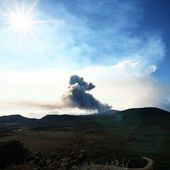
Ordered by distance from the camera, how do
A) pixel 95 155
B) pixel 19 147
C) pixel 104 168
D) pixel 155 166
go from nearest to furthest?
pixel 104 168 < pixel 19 147 < pixel 155 166 < pixel 95 155

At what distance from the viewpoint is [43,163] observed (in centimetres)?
1788

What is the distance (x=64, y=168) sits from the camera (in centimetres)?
1678

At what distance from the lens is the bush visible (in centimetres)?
2330

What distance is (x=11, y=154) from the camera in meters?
23.9

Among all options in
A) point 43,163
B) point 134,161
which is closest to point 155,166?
point 134,161

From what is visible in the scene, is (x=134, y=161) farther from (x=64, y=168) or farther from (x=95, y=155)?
(x=64, y=168)

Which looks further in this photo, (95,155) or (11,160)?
(95,155)

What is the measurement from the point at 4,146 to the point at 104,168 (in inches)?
418

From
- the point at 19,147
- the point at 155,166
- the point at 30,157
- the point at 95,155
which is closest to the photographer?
the point at 30,157

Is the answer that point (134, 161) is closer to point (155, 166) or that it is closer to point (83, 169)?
point (155, 166)

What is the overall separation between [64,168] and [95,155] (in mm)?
23228

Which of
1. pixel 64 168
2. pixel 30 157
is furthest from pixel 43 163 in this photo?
pixel 30 157

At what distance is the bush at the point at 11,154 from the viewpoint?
23.3 m

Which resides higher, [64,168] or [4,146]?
[4,146]
